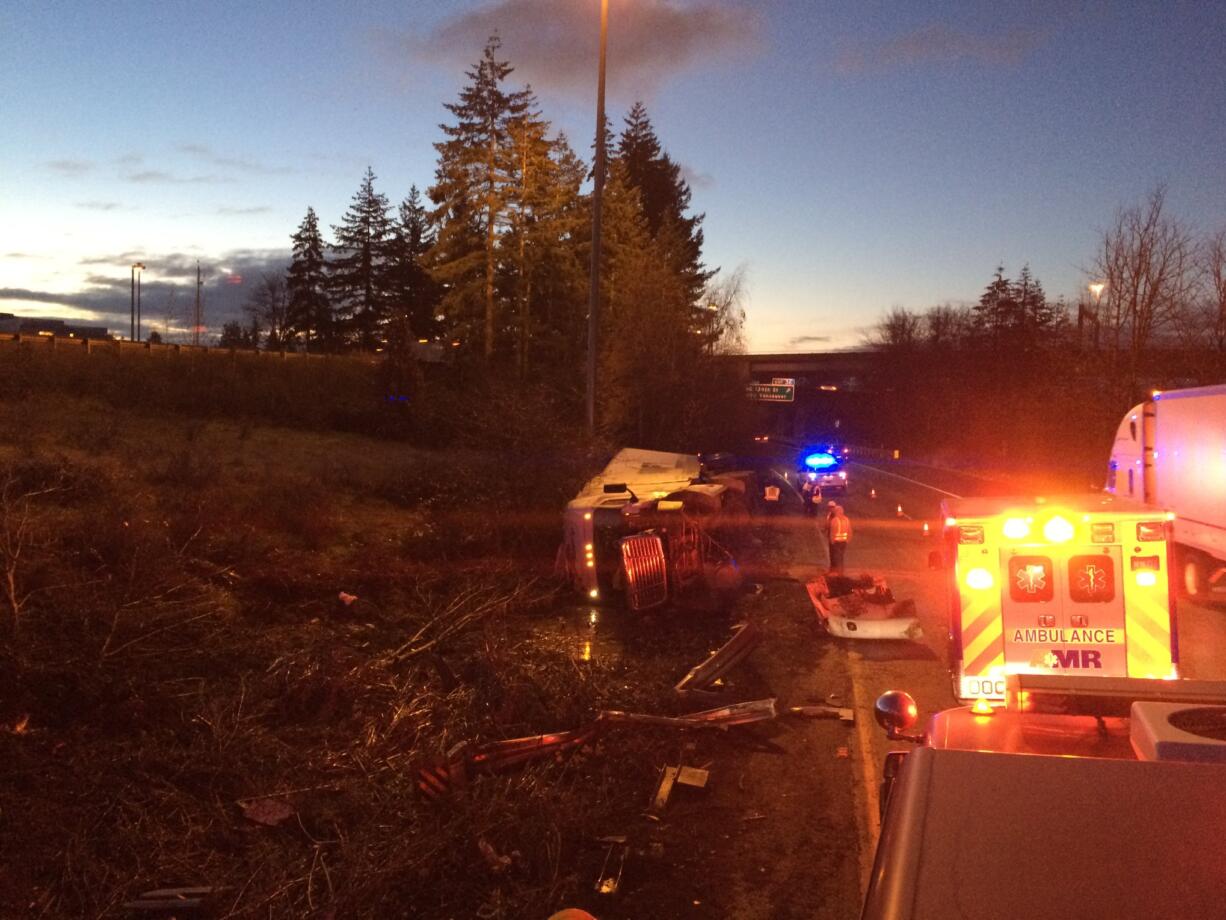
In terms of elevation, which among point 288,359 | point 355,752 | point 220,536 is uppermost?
point 288,359

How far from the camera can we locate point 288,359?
43781mm

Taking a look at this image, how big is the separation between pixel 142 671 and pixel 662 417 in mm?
30323

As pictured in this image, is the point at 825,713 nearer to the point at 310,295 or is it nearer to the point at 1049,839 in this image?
the point at 1049,839

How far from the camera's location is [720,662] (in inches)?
454

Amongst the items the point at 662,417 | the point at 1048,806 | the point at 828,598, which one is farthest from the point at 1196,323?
the point at 1048,806

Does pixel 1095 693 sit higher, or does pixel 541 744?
pixel 1095 693

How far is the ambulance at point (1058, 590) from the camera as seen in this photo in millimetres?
8445

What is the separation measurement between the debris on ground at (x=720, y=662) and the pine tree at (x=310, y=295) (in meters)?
73.5

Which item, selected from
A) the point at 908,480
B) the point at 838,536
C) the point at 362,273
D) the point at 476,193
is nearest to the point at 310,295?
the point at 362,273

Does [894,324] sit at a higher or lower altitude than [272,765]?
higher

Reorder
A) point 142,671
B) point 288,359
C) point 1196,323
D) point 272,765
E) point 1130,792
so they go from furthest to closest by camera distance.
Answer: point 288,359, point 1196,323, point 142,671, point 272,765, point 1130,792

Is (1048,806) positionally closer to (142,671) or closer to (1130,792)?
(1130,792)

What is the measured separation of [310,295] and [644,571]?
73743 millimetres

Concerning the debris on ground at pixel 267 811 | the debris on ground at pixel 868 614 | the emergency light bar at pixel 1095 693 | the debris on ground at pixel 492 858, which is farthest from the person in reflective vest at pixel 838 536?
the emergency light bar at pixel 1095 693
